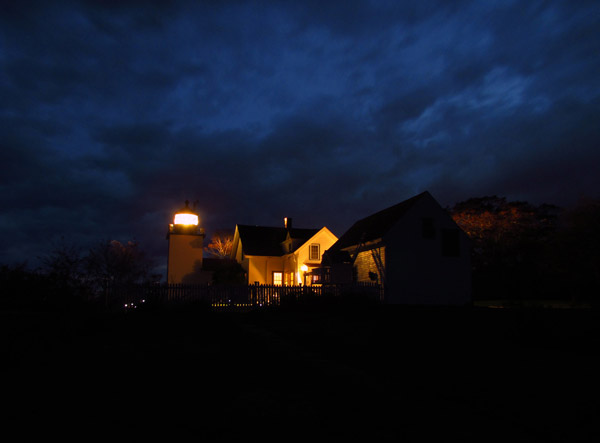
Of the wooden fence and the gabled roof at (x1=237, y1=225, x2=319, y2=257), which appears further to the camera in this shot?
the gabled roof at (x1=237, y1=225, x2=319, y2=257)

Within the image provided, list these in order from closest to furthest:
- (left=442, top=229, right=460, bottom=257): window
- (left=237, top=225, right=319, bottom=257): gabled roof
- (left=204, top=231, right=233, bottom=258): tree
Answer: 1. (left=442, top=229, right=460, bottom=257): window
2. (left=237, top=225, right=319, bottom=257): gabled roof
3. (left=204, top=231, right=233, bottom=258): tree

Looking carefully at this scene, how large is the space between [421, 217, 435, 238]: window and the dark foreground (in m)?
16.0

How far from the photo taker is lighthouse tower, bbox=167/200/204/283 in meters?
30.6

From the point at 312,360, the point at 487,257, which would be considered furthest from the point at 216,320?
the point at 487,257

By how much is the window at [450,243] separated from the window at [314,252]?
39.0ft

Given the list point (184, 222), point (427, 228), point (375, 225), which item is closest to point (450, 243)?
point (427, 228)

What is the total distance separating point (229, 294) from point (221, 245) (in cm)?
2908

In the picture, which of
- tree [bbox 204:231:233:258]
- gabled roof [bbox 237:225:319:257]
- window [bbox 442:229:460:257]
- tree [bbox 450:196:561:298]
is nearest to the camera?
window [bbox 442:229:460:257]

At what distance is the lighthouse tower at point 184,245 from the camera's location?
3056cm

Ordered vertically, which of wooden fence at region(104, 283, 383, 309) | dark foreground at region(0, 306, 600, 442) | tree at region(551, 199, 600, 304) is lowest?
dark foreground at region(0, 306, 600, 442)

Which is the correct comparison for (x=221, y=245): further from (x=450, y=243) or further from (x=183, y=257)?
(x=450, y=243)

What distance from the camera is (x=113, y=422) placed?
4133 millimetres

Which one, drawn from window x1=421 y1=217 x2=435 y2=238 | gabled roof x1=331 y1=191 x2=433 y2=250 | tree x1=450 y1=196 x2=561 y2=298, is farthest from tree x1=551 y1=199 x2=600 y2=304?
gabled roof x1=331 y1=191 x2=433 y2=250

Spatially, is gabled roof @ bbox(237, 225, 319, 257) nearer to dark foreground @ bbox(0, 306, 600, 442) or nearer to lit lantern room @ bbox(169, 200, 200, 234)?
lit lantern room @ bbox(169, 200, 200, 234)
